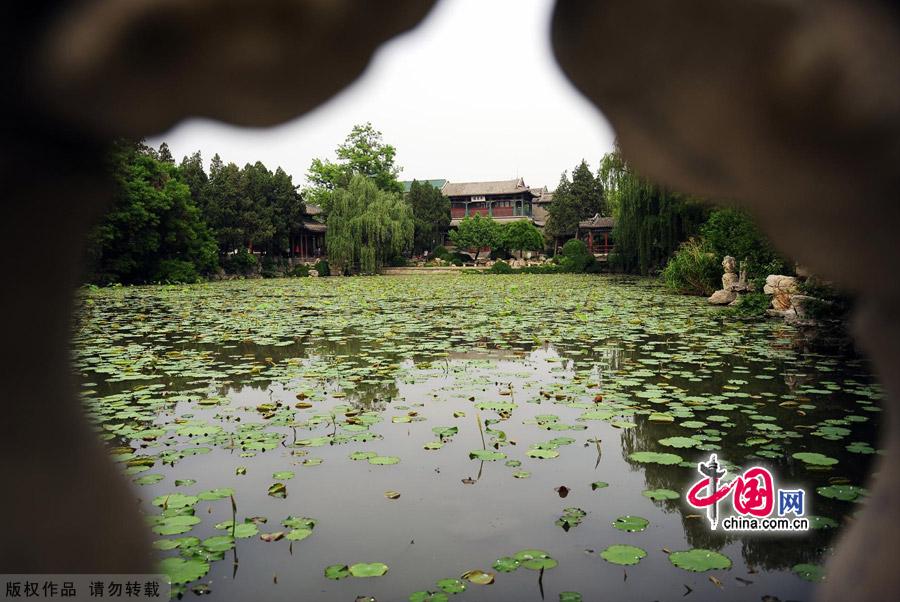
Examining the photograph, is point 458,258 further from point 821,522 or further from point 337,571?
point 337,571

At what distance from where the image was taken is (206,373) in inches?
176

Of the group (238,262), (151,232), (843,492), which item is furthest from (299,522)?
(238,262)

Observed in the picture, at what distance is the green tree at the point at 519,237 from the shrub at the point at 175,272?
53.5ft

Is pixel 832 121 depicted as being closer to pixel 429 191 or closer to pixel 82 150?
pixel 82 150

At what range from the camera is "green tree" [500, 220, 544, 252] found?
3014 cm

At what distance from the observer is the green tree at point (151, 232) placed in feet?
51.1

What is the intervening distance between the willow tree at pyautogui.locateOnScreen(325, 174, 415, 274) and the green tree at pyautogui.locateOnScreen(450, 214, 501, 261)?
7073 millimetres

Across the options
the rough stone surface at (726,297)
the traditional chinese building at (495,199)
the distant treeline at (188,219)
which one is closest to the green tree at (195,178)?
the distant treeline at (188,219)

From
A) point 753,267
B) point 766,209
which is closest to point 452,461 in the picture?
point 766,209

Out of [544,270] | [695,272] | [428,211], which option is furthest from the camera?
[428,211]

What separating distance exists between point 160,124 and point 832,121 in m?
0.51

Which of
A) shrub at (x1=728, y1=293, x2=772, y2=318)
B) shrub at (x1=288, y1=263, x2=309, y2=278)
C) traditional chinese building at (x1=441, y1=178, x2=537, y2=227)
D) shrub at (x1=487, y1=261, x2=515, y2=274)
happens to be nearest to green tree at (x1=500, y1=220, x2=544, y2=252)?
shrub at (x1=487, y1=261, x2=515, y2=274)

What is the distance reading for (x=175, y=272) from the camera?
1750 cm

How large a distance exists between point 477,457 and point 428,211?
29.3 meters
